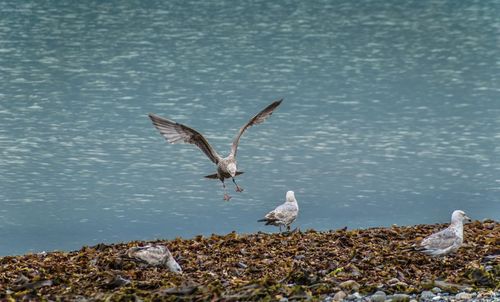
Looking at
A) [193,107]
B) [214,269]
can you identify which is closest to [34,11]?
[193,107]

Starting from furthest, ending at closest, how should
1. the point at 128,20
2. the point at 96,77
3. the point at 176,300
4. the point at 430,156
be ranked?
the point at 128,20 → the point at 96,77 → the point at 430,156 → the point at 176,300

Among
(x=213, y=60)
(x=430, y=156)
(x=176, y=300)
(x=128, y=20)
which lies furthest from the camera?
(x=128, y=20)

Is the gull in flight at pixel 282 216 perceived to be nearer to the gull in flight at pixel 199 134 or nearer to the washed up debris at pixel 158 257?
the gull in flight at pixel 199 134

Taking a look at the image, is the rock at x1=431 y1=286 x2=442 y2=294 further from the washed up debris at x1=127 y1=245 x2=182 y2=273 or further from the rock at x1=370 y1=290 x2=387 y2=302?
the washed up debris at x1=127 y1=245 x2=182 y2=273

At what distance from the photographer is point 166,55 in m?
39.0

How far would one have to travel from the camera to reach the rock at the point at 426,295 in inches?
452

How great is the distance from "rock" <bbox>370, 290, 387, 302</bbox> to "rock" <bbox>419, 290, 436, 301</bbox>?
0.37 m

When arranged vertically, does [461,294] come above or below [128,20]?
below

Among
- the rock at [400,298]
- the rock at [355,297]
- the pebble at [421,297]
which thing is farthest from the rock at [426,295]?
the rock at [355,297]

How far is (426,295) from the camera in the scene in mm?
11609

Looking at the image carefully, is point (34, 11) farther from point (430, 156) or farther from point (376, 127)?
point (430, 156)

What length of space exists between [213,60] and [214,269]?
24.6m

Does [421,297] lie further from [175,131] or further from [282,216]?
[175,131]

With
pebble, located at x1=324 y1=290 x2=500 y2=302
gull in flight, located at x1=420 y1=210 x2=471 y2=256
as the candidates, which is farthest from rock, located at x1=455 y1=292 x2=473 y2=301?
gull in flight, located at x1=420 y1=210 x2=471 y2=256
